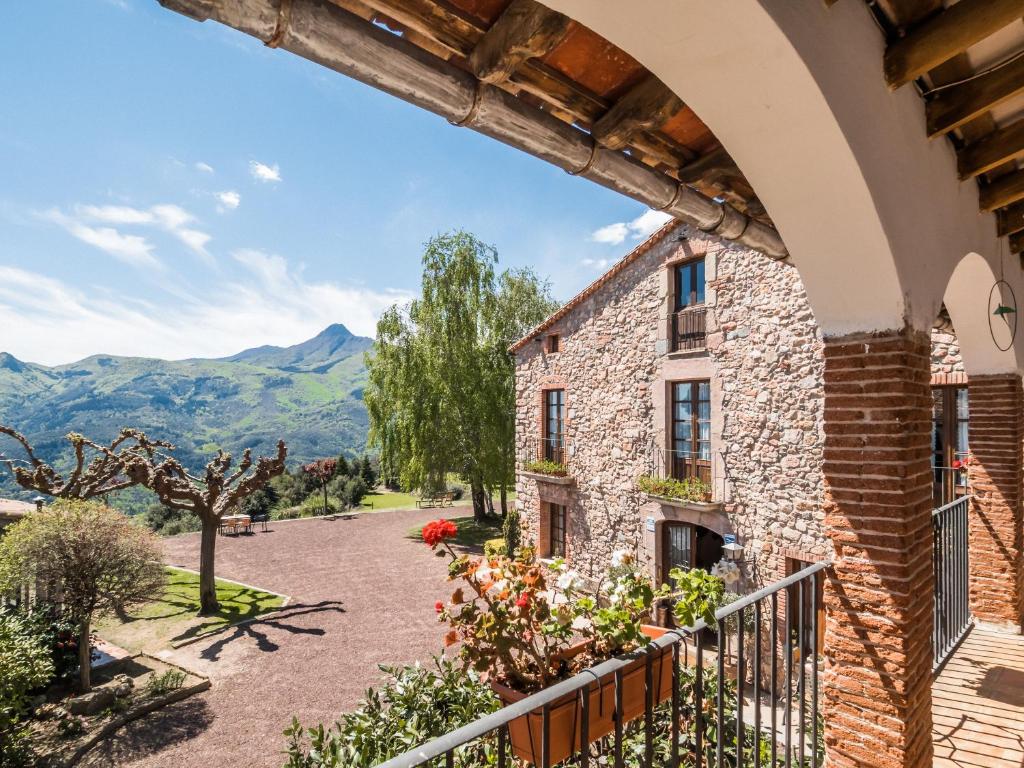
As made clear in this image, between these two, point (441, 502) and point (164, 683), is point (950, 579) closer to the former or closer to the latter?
point (164, 683)

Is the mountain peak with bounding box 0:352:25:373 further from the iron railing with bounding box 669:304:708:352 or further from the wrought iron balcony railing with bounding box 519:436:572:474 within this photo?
the iron railing with bounding box 669:304:708:352

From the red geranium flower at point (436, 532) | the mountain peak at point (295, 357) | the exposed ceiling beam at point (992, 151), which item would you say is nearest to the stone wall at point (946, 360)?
the exposed ceiling beam at point (992, 151)

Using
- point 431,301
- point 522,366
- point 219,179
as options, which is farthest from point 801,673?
point 219,179

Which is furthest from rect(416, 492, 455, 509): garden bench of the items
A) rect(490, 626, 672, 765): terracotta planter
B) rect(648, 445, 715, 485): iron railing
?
rect(490, 626, 672, 765): terracotta planter

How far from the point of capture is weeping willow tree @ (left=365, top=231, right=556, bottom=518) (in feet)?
48.2

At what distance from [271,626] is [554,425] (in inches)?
267

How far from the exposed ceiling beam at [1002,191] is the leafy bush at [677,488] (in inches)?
229

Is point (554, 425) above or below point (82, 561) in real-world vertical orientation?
above

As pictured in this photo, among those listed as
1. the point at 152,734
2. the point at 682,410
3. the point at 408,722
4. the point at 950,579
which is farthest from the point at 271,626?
the point at 950,579

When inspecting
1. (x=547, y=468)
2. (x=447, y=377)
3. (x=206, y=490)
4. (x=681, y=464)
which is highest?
(x=447, y=377)

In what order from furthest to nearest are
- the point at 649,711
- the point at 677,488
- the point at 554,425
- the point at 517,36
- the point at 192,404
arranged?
1. the point at 192,404
2. the point at 554,425
3. the point at 677,488
4. the point at 649,711
5. the point at 517,36

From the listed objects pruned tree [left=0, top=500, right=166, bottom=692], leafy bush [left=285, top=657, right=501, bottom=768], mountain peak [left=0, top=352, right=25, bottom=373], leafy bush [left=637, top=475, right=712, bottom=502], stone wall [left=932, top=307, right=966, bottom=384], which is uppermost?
mountain peak [left=0, top=352, right=25, bottom=373]

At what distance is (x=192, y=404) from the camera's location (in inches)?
4823

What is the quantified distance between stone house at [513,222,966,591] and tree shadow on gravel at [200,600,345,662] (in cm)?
460
